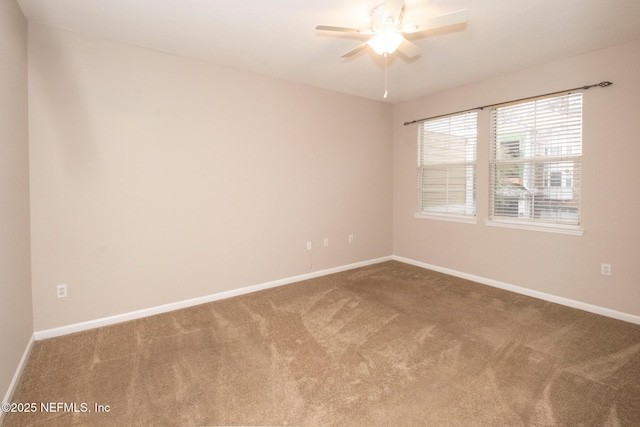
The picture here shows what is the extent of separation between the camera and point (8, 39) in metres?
2.01

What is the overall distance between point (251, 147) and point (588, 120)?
359 cm

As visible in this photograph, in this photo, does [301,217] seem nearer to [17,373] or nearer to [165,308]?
[165,308]

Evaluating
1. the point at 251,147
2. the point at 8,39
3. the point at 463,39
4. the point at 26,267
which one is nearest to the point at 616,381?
the point at 463,39

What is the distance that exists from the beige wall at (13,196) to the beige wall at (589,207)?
178 inches

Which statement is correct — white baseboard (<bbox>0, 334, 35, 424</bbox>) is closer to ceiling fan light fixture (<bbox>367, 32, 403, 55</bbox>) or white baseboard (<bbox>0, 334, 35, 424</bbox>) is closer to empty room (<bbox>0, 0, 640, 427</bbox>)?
empty room (<bbox>0, 0, 640, 427</bbox>)

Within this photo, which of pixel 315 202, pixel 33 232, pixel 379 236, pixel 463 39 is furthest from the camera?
pixel 379 236

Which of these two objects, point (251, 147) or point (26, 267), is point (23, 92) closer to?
point (26, 267)

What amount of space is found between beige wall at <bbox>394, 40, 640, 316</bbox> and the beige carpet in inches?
13.6

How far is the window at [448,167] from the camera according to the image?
164 inches

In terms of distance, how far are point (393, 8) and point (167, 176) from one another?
2.52m

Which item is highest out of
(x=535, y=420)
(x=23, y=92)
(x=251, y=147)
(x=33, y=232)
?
(x=23, y=92)

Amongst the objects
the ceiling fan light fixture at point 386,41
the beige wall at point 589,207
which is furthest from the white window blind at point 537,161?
the ceiling fan light fixture at point 386,41

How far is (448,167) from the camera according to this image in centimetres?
443

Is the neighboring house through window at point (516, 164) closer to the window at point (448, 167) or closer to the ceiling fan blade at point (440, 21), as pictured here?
the window at point (448, 167)
